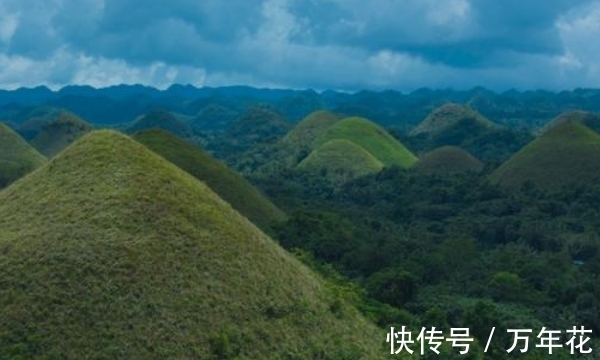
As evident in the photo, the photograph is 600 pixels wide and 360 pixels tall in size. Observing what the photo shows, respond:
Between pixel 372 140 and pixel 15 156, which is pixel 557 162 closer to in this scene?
pixel 372 140

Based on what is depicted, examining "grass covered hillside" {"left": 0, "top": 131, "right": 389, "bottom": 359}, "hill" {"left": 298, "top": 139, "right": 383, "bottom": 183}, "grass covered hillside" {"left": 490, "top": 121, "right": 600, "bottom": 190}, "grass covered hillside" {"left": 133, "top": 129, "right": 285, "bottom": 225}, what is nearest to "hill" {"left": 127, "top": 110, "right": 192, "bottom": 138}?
"hill" {"left": 298, "top": 139, "right": 383, "bottom": 183}

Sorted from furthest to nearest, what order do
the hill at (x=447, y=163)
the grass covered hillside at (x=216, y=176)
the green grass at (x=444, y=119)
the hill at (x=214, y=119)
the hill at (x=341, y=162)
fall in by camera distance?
the hill at (x=214, y=119), the green grass at (x=444, y=119), the hill at (x=447, y=163), the hill at (x=341, y=162), the grass covered hillside at (x=216, y=176)

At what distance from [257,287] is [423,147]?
8340cm

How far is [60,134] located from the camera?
307 feet

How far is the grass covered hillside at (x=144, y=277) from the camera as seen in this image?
66.6ft

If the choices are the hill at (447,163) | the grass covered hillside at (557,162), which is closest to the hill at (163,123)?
the hill at (447,163)

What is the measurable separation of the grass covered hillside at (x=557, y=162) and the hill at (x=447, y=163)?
10.0 meters

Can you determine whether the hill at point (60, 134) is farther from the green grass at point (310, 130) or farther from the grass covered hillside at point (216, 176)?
the grass covered hillside at point (216, 176)

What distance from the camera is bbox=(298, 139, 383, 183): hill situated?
8038cm

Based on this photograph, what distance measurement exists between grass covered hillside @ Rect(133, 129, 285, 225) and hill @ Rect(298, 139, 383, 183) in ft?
95.5

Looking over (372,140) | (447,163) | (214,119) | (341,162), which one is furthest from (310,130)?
(214,119)

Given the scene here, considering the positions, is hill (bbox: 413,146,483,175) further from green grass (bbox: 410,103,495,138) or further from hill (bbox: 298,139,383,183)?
green grass (bbox: 410,103,495,138)

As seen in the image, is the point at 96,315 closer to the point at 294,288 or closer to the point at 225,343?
the point at 225,343

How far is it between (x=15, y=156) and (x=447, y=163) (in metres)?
40.3
